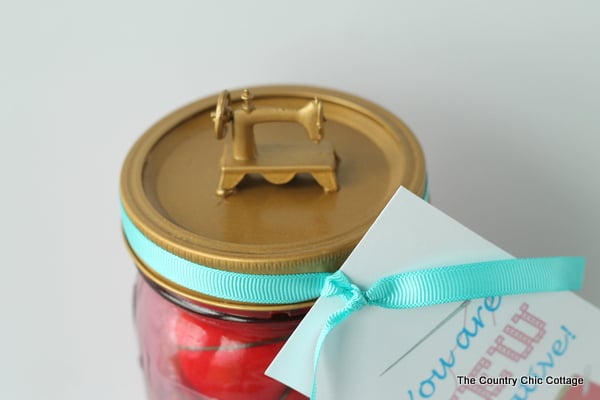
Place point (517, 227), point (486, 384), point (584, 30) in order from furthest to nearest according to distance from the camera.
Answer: point (517, 227)
point (584, 30)
point (486, 384)

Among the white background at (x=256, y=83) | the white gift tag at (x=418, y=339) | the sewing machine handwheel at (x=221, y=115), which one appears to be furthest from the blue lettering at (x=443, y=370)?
the white background at (x=256, y=83)

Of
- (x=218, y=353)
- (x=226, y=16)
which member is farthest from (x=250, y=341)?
(x=226, y=16)

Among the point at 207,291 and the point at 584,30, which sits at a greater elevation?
the point at 584,30

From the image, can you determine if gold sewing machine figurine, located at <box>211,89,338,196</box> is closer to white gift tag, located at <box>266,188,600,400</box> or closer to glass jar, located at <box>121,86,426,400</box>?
glass jar, located at <box>121,86,426,400</box>

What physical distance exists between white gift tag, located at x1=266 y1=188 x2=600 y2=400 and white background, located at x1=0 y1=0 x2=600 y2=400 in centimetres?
32

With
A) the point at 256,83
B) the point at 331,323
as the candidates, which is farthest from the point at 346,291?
the point at 256,83

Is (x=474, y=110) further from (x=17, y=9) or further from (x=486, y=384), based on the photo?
(x=17, y=9)

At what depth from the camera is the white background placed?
31.3 inches

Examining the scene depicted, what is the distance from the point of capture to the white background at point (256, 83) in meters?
0.79

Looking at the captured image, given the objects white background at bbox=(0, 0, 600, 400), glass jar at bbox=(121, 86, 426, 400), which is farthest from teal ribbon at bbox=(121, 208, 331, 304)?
white background at bbox=(0, 0, 600, 400)

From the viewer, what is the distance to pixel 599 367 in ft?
1.85

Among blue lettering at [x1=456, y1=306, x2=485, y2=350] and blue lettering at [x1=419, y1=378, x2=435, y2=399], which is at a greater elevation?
blue lettering at [x1=456, y1=306, x2=485, y2=350]

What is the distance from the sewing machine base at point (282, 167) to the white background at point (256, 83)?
23cm

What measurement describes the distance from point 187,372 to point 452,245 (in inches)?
10.7
